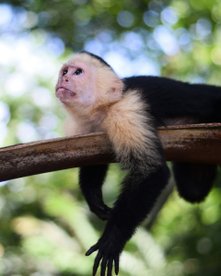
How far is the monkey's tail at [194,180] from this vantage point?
366 cm

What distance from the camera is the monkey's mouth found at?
309cm

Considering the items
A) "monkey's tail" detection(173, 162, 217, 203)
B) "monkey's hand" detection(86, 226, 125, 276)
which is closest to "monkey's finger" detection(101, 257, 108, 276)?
"monkey's hand" detection(86, 226, 125, 276)

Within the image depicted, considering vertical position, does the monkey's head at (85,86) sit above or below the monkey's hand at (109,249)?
above

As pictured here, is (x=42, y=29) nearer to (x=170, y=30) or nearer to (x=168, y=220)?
(x=170, y=30)

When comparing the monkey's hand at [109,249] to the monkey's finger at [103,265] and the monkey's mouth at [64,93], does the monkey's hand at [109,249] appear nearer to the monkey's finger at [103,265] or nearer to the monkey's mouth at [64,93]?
the monkey's finger at [103,265]

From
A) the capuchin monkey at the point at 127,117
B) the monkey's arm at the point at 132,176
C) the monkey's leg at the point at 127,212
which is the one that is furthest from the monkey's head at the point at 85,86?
the monkey's leg at the point at 127,212

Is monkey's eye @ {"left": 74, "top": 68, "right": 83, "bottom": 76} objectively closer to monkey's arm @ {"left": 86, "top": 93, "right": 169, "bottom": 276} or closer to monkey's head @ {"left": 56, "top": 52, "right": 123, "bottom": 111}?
monkey's head @ {"left": 56, "top": 52, "right": 123, "bottom": 111}

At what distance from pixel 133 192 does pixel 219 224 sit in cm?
247

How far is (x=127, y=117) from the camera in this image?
303 cm

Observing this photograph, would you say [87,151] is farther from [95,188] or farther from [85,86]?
[85,86]

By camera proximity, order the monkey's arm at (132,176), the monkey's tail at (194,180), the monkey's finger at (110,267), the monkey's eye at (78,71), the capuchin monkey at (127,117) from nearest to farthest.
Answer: the monkey's finger at (110,267) < the monkey's arm at (132,176) < the capuchin monkey at (127,117) < the monkey's eye at (78,71) < the monkey's tail at (194,180)

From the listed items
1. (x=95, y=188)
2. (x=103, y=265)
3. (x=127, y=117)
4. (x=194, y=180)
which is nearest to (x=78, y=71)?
(x=127, y=117)

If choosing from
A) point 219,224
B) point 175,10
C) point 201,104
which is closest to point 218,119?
point 201,104

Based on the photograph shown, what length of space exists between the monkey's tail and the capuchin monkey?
449mm
